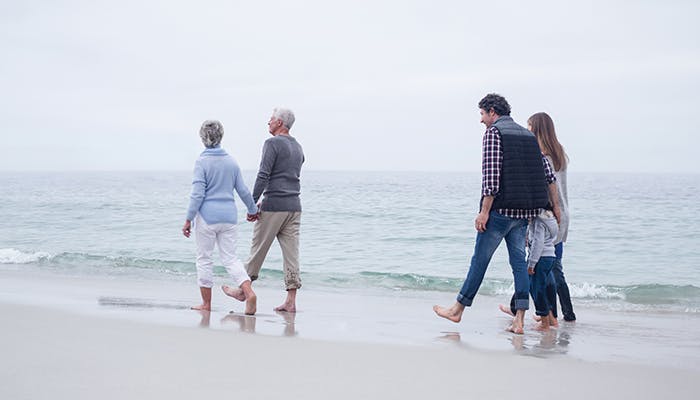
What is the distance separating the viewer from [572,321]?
7.19 meters

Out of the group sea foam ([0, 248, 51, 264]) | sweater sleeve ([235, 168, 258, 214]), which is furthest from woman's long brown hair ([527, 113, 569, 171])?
sea foam ([0, 248, 51, 264])

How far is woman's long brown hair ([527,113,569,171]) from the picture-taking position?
6.28m

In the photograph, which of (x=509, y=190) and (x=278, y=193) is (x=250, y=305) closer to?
(x=278, y=193)

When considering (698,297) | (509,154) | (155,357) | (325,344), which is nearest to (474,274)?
(509,154)

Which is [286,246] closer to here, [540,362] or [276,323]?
[276,323]

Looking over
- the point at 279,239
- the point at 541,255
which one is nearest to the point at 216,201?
the point at 279,239

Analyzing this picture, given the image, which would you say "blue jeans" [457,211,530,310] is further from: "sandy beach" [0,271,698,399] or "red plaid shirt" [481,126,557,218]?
"sandy beach" [0,271,698,399]

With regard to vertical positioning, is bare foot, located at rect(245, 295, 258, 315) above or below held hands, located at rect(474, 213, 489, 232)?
below

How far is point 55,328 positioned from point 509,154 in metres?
3.62

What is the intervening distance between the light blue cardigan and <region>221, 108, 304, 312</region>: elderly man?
31 centimetres

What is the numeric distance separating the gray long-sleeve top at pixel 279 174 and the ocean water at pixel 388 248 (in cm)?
345

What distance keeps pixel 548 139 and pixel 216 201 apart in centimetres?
290

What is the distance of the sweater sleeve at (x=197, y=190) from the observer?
622 cm

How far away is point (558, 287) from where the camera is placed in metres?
7.05
